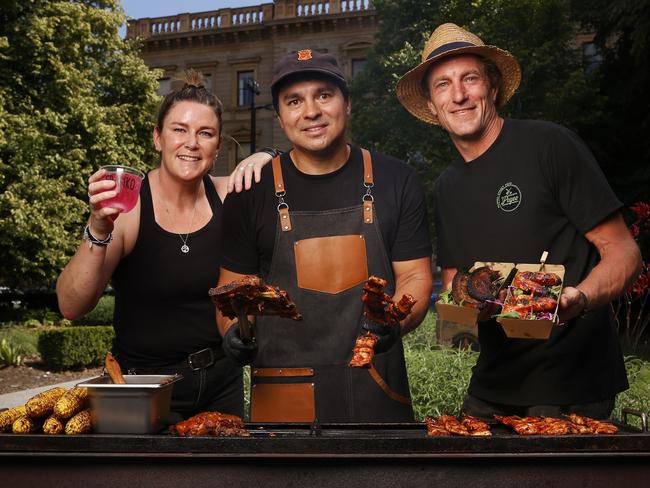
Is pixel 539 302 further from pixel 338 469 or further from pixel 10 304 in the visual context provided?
pixel 10 304

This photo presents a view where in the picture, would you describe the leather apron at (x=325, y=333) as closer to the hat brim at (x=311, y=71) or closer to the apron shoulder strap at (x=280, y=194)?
the apron shoulder strap at (x=280, y=194)

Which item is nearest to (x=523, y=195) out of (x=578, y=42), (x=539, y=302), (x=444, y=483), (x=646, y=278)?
(x=539, y=302)

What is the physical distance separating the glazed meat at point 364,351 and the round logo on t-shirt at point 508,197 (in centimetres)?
88

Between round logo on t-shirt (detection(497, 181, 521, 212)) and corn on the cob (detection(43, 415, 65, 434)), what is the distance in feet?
6.22

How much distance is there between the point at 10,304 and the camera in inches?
759

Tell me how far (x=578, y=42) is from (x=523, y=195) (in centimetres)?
2644

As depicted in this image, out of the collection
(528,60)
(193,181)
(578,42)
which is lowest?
(193,181)

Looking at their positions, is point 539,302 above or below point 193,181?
below

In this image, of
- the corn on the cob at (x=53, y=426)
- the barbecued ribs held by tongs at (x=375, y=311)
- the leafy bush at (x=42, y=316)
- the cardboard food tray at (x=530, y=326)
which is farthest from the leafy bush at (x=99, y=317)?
the cardboard food tray at (x=530, y=326)

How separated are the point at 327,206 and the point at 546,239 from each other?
0.95 m

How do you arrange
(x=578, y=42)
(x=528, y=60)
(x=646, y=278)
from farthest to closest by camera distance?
(x=578, y=42) → (x=528, y=60) → (x=646, y=278)

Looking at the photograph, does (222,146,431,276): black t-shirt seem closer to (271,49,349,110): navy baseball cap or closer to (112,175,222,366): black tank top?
(112,175,222,366): black tank top

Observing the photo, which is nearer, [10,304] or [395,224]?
[395,224]

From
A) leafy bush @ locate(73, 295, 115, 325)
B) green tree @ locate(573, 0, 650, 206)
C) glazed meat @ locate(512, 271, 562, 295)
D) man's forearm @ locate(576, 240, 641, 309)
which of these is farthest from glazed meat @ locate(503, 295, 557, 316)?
leafy bush @ locate(73, 295, 115, 325)
